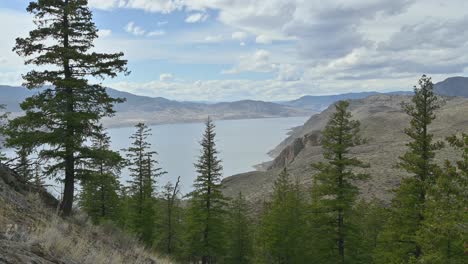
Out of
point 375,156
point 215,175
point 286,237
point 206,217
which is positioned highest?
point 215,175

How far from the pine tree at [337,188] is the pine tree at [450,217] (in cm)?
666

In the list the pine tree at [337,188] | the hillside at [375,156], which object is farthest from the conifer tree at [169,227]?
the pine tree at [337,188]

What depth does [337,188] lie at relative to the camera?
864 inches

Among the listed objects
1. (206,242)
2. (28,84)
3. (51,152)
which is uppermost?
(28,84)

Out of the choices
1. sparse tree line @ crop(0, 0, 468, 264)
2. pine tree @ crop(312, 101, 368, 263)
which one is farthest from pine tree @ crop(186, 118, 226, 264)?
pine tree @ crop(312, 101, 368, 263)

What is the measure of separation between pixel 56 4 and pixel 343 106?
17.0m

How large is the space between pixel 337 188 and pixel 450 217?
9.42m

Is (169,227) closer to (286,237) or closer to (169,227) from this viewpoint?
(169,227)

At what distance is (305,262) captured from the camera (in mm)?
26078

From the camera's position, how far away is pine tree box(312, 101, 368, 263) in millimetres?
21875

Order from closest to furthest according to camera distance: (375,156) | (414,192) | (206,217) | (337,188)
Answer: (414,192) → (337,188) → (206,217) → (375,156)

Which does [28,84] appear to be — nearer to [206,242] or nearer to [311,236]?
[206,242]

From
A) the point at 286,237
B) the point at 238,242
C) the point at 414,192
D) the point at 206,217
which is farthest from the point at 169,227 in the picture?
the point at 414,192

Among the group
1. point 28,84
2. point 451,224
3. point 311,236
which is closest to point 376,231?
point 311,236
